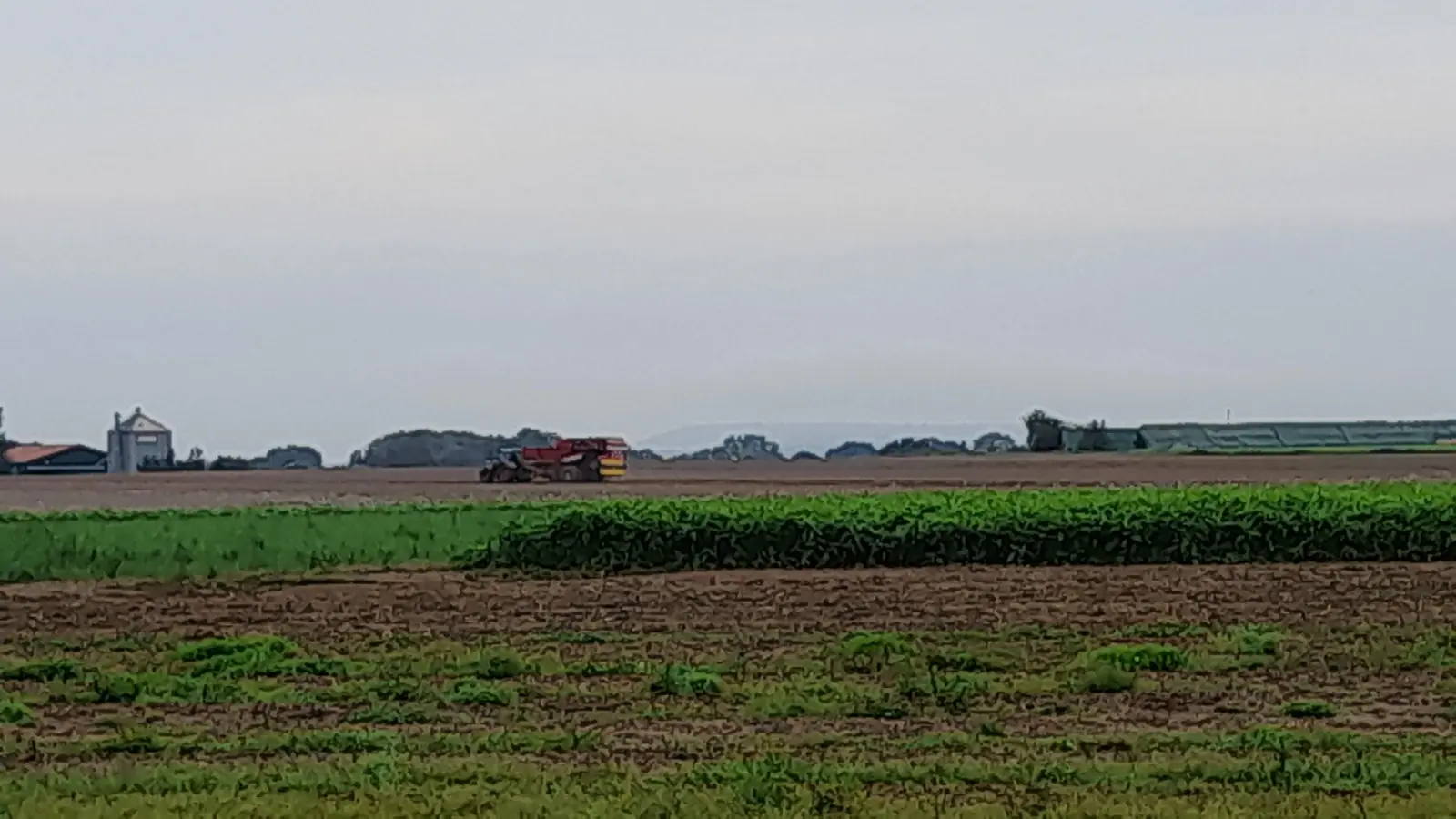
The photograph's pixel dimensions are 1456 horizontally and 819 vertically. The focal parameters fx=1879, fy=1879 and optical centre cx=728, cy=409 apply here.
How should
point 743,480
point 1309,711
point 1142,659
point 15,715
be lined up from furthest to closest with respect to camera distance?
point 743,480 → point 1142,659 → point 15,715 → point 1309,711

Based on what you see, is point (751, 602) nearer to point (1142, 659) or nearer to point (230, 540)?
point (1142, 659)

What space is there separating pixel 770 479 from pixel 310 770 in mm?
45365

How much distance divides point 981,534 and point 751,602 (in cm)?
567

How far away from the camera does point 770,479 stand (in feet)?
180

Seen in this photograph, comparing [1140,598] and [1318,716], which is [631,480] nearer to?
[1140,598]

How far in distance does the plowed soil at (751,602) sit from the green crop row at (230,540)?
155cm

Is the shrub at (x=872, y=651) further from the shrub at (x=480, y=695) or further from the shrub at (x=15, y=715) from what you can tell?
the shrub at (x=15, y=715)

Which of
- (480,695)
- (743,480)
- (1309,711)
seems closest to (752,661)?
(480,695)

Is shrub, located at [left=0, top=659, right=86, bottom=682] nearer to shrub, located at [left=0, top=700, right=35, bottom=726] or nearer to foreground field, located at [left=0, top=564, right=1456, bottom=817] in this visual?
foreground field, located at [left=0, top=564, right=1456, bottom=817]

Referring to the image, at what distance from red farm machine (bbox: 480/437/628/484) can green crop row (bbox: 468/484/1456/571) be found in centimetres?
2703

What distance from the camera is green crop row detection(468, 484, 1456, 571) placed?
81.6ft

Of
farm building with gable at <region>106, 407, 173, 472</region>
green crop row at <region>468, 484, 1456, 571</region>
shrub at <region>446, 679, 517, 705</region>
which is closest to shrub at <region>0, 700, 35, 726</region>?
shrub at <region>446, 679, 517, 705</region>

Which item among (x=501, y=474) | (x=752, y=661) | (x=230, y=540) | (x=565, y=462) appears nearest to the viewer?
(x=752, y=661)

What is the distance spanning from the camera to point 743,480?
181 feet
